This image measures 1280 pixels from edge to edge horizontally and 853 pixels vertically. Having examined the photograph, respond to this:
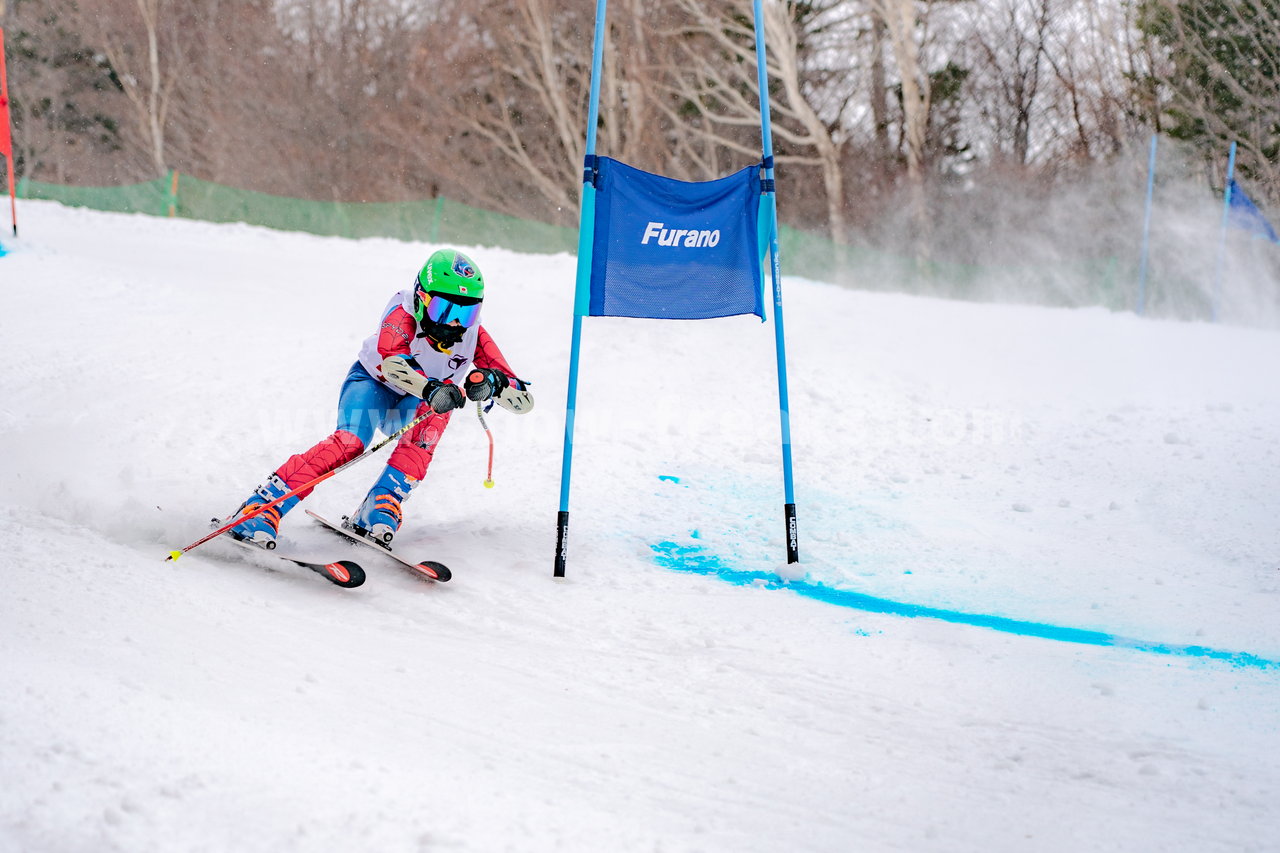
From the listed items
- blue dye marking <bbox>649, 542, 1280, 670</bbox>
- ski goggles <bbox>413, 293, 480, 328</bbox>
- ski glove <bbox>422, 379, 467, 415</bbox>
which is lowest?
blue dye marking <bbox>649, 542, 1280, 670</bbox>

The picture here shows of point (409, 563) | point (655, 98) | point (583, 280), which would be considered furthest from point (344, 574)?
point (655, 98)

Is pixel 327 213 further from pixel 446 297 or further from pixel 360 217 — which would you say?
pixel 446 297

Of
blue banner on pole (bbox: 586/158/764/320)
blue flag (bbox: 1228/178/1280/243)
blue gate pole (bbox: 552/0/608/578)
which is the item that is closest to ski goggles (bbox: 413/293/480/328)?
blue gate pole (bbox: 552/0/608/578)

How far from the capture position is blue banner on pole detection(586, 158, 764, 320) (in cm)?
594

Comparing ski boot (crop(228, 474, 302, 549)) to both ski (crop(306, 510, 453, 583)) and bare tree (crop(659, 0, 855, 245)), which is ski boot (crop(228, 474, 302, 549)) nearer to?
ski (crop(306, 510, 453, 583))

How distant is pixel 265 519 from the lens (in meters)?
5.46

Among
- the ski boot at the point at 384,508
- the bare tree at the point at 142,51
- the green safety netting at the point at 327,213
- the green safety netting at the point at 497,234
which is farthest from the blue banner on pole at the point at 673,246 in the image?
the bare tree at the point at 142,51

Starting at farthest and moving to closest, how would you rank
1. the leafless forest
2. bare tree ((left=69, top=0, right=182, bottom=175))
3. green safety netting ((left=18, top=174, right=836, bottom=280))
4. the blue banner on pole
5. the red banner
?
bare tree ((left=69, top=0, right=182, bottom=175)) < the leafless forest < green safety netting ((left=18, top=174, right=836, bottom=280)) < the red banner < the blue banner on pole

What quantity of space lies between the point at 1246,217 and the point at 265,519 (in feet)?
Answer: 48.1

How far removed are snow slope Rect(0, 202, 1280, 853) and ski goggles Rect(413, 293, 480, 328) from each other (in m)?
1.32

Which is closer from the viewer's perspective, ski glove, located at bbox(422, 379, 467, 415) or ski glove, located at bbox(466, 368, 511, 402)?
ski glove, located at bbox(422, 379, 467, 415)

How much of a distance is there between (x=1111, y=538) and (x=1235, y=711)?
282 centimetres

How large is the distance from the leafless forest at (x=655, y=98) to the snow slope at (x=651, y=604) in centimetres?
1492

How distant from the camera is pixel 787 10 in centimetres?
2642
